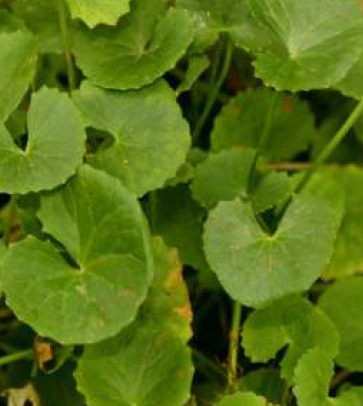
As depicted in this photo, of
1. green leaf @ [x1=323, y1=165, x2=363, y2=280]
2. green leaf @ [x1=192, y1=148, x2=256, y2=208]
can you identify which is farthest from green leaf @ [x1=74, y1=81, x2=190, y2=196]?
green leaf @ [x1=323, y1=165, x2=363, y2=280]

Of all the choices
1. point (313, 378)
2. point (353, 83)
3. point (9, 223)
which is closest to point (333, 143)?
point (353, 83)

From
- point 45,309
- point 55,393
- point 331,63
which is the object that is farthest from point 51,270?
point 331,63

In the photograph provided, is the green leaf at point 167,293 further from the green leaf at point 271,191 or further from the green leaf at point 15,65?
the green leaf at point 15,65

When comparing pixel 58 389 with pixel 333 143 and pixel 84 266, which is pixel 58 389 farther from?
pixel 333 143

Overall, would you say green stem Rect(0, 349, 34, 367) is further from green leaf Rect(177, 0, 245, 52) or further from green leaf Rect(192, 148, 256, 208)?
green leaf Rect(177, 0, 245, 52)

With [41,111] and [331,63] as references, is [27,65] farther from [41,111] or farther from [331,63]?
[331,63]
